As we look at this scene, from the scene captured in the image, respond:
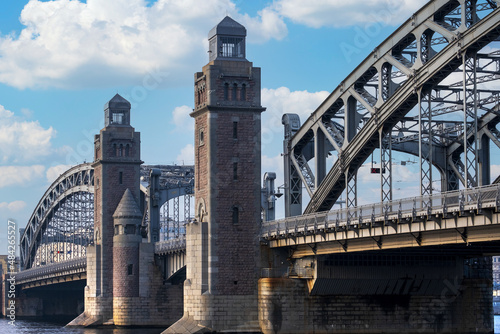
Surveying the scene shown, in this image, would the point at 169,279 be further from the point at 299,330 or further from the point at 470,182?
the point at 470,182

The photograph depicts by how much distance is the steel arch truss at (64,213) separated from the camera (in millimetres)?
158000

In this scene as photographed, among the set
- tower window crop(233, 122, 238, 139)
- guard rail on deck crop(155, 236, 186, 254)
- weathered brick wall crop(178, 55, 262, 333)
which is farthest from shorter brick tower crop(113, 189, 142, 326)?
tower window crop(233, 122, 238, 139)

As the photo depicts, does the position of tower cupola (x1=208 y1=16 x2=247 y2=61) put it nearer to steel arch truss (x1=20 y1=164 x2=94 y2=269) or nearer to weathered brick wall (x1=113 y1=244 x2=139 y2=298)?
weathered brick wall (x1=113 y1=244 x2=139 y2=298)

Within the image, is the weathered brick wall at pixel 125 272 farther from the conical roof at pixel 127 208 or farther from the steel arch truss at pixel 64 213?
the steel arch truss at pixel 64 213

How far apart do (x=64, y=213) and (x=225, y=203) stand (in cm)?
10157

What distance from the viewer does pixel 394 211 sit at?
226ft

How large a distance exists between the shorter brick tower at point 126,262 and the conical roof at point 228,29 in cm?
3460

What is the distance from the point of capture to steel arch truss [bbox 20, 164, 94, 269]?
158m

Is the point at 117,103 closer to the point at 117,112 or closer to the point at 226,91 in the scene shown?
the point at 117,112

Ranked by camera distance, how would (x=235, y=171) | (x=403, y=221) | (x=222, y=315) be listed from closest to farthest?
(x=403, y=221)
(x=222, y=315)
(x=235, y=171)

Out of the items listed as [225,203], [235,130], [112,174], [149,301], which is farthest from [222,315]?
[112,174]

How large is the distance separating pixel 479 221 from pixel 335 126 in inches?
1143

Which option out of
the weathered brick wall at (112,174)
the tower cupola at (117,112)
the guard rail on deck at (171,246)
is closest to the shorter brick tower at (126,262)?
the guard rail on deck at (171,246)

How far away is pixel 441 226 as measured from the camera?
6419 centimetres
